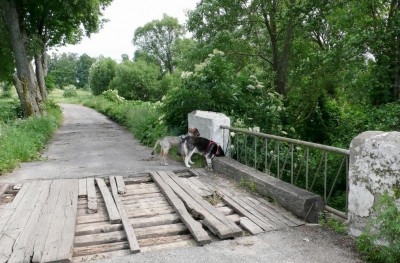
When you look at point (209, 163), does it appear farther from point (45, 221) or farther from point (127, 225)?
point (45, 221)

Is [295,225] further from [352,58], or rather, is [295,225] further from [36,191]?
[352,58]

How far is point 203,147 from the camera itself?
8.20 meters

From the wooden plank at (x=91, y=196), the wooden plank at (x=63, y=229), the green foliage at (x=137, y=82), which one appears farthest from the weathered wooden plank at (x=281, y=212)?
the green foliage at (x=137, y=82)

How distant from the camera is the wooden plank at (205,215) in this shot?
4.55 metres

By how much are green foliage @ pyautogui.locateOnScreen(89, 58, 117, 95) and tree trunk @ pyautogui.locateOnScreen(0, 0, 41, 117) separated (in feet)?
108

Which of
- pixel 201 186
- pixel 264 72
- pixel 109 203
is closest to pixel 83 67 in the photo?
pixel 264 72

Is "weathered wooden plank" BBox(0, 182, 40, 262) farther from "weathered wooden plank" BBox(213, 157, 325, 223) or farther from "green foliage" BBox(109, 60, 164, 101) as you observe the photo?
"green foliage" BBox(109, 60, 164, 101)

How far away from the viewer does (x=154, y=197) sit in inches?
249

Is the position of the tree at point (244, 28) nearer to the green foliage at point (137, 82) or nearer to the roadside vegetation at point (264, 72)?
the roadside vegetation at point (264, 72)

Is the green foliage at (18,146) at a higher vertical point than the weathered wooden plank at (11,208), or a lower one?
higher

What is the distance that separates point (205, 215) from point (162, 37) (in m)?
63.4

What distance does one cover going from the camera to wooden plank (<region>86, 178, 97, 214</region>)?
18.1 ft

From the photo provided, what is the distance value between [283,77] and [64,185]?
13.5 m

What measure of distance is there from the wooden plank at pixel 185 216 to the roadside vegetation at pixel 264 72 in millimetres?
1977
